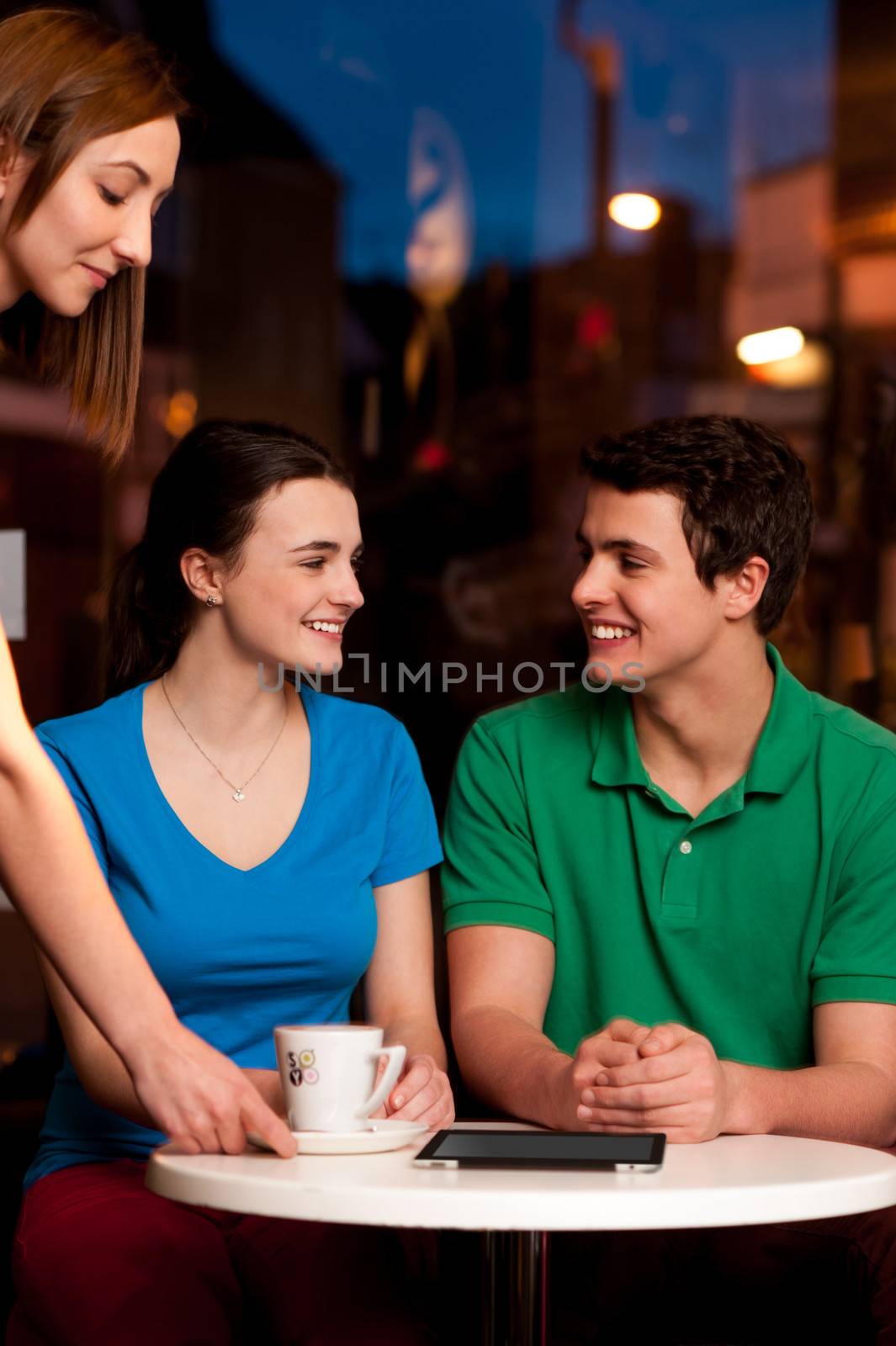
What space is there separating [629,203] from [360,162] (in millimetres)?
1378

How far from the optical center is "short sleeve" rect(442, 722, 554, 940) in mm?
1829

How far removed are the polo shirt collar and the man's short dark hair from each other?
12 centimetres

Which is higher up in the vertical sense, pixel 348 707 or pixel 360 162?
pixel 360 162

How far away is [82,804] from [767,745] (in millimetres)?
761

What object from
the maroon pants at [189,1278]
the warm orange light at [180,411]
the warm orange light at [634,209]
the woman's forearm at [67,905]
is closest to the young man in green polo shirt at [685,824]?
the maroon pants at [189,1278]

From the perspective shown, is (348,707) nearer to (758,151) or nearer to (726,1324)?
(726,1324)

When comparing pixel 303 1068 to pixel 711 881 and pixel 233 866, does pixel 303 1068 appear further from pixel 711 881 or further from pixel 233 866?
pixel 711 881

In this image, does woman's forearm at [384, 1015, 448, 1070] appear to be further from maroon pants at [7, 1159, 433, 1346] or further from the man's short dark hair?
the man's short dark hair

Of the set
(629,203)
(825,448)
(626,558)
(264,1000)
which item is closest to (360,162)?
(629,203)

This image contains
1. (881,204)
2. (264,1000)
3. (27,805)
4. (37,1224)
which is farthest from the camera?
(881,204)

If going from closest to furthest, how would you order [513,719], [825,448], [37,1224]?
1. [37,1224]
2. [513,719]
3. [825,448]

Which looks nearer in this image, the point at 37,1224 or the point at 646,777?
the point at 37,1224

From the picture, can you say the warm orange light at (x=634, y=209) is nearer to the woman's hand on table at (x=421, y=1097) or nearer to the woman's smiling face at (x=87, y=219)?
the woman's smiling face at (x=87, y=219)

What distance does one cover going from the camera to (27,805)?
123 centimetres
